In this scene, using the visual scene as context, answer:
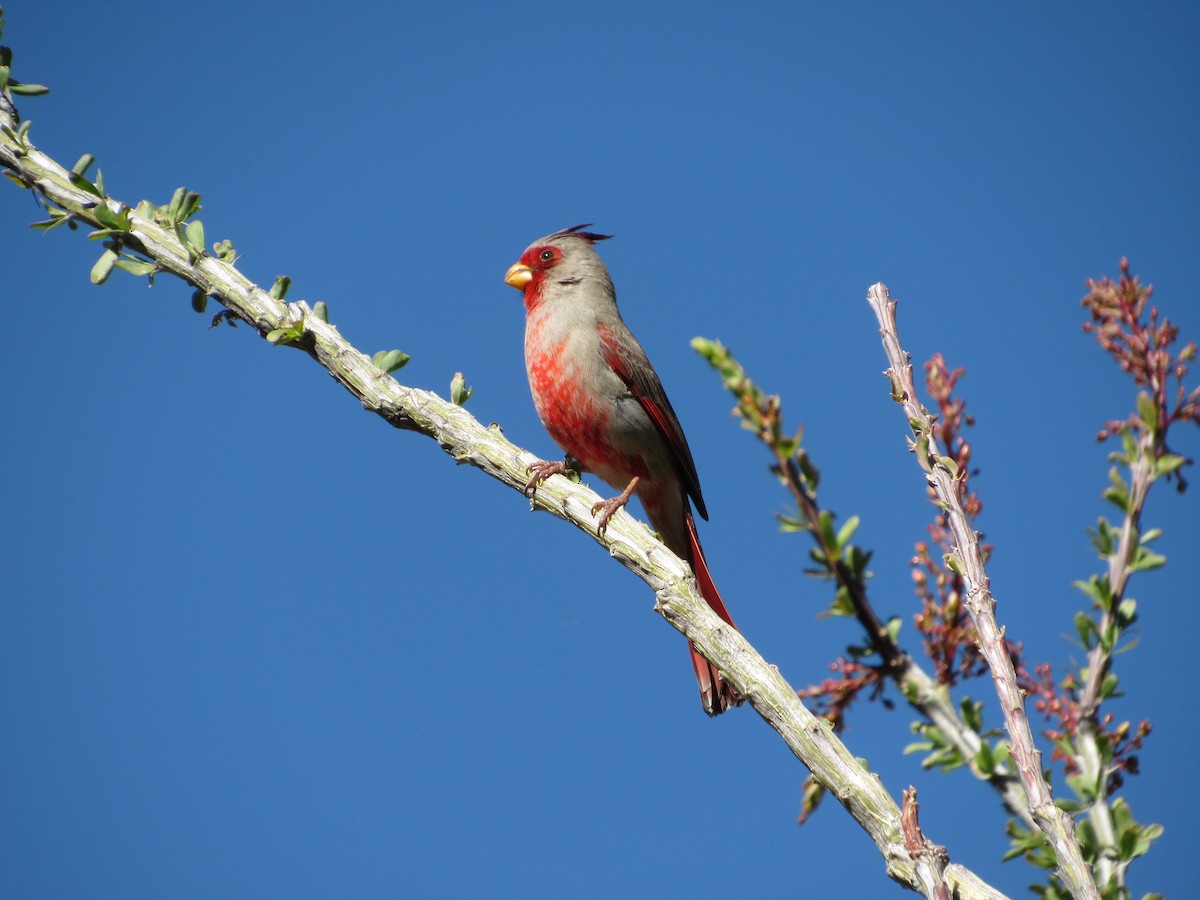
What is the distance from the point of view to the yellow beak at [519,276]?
5.79 meters

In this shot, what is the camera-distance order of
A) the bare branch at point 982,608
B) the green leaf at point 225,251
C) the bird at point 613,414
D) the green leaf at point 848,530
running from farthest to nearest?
the bird at point 613,414, the green leaf at point 225,251, the green leaf at point 848,530, the bare branch at point 982,608

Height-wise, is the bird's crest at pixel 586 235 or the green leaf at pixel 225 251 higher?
the bird's crest at pixel 586 235

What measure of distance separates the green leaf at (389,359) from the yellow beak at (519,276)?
2670 millimetres

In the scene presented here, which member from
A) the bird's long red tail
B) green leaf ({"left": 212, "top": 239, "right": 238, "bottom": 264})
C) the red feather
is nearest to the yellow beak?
the red feather

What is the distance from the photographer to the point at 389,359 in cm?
319

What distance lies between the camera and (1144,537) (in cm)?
290

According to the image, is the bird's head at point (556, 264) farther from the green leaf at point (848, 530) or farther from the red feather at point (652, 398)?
the green leaf at point (848, 530)

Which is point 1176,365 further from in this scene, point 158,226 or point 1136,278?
point 158,226

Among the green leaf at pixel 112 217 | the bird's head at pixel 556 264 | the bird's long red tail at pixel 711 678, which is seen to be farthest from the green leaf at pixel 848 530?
the bird's head at pixel 556 264

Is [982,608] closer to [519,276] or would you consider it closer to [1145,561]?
[1145,561]

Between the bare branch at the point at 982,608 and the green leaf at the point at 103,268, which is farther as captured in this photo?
the green leaf at the point at 103,268

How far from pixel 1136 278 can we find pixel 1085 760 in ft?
4.17

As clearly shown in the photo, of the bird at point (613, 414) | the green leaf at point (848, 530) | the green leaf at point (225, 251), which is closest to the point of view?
the green leaf at point (848, 530)

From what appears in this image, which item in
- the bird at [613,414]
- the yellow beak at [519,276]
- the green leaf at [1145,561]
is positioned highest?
the yellow beak at [519,276]
